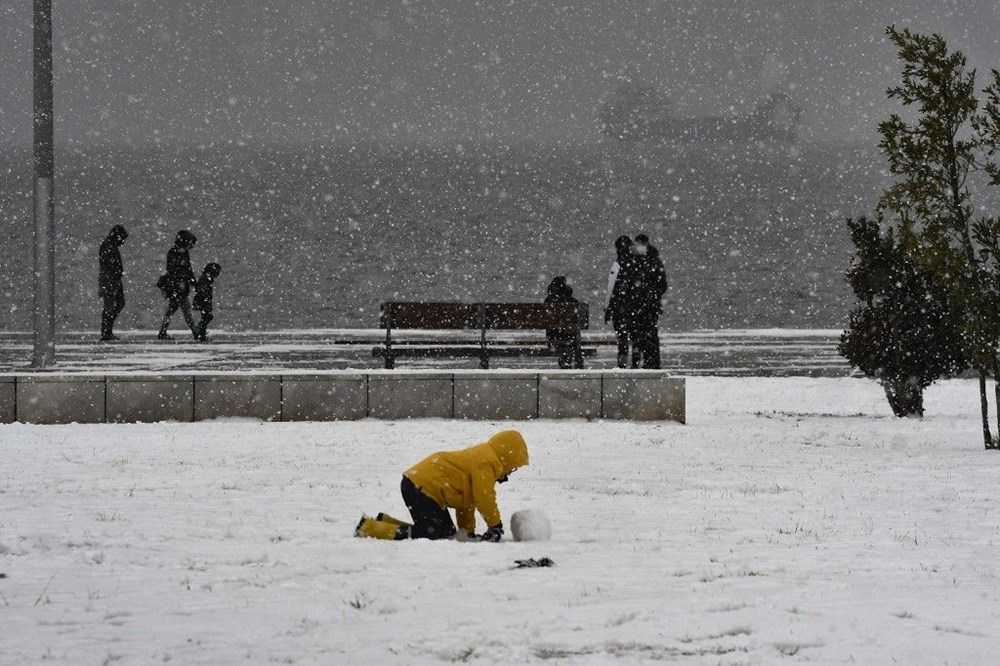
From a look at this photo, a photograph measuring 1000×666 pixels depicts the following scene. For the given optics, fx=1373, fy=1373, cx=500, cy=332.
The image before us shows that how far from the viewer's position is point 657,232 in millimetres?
106125

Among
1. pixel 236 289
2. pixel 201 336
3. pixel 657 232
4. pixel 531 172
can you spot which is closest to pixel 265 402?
pixel 201 336

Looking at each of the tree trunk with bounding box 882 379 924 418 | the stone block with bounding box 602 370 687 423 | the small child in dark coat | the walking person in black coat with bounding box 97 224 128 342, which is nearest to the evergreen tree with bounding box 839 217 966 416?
the tree trunk with bounding box 882 379 924 418

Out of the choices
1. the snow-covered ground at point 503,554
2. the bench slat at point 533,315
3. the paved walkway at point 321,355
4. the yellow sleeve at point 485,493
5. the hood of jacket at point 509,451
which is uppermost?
the bench slat at point 533,315

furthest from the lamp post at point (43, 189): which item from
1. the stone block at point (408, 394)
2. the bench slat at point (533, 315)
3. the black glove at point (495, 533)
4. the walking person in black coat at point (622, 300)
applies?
the black glove at point (495, 533)

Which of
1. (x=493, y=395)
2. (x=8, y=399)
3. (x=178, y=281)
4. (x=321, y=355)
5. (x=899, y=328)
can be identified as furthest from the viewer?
(x=178, y=281)

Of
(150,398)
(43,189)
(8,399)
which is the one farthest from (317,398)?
(43,189)

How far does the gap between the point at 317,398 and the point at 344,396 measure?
0.25 m

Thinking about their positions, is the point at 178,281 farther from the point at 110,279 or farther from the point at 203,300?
the point at 203,300

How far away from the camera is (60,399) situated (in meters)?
12.5

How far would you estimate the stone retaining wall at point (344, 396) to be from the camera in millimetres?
12461

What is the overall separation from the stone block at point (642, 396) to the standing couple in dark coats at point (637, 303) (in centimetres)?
388

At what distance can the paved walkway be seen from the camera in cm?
1819

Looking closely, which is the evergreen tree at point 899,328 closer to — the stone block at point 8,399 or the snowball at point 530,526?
the snowball at point 530,526

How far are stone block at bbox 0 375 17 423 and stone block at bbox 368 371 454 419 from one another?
3.19 m
